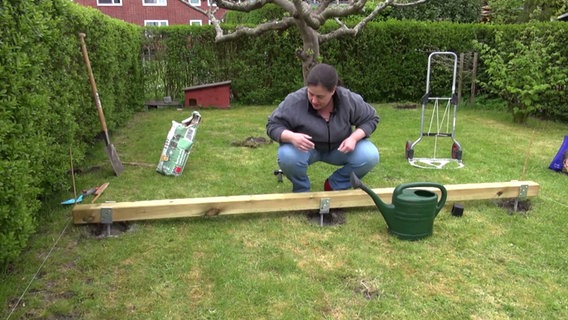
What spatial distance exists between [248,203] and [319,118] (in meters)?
0.83

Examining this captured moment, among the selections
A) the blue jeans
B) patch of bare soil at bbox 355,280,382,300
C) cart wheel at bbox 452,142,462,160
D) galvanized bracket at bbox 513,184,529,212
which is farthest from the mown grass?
cart wheel at bbox 452,142,462,160

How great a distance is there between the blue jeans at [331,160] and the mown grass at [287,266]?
305mm

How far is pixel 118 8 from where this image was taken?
2633 centimetres

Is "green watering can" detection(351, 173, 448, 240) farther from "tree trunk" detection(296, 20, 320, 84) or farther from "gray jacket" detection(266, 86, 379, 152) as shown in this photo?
"tree trunk" detection(296, 20, 320, 84)

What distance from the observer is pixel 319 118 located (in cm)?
335

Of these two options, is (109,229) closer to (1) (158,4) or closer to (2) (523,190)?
(2) (523,190)

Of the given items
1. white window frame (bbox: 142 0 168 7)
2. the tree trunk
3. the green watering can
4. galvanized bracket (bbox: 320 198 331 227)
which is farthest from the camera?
white window frame (bbox: 142 0 168 7)

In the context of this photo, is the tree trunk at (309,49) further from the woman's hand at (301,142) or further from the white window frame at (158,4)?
the white window frame at (158,4)

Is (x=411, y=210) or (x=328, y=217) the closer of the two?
(x=411, y=210)

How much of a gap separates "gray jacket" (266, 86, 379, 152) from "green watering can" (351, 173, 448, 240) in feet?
1.62

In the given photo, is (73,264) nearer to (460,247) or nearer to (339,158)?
(339,158)

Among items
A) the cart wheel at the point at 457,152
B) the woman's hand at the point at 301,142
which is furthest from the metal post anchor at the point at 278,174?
the cart wheel at the point at 457,152

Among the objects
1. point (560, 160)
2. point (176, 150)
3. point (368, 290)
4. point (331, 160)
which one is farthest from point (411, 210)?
point (560, 160)

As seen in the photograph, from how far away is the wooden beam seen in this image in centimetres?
311
